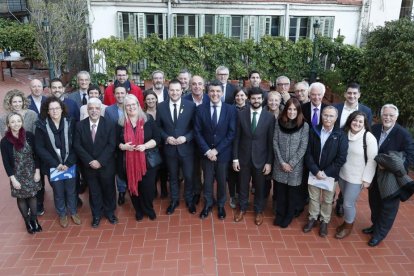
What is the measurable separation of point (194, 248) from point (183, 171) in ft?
3.75

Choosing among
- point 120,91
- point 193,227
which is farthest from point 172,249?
point 120,91

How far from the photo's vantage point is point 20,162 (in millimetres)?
4441

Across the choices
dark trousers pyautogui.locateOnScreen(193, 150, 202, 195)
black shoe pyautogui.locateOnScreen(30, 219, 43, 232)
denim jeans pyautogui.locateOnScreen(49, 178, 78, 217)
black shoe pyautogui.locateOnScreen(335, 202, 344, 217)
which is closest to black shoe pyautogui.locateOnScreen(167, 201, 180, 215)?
dark trousers pyautogui.locateOnScreen(193, 150, 202, 195)

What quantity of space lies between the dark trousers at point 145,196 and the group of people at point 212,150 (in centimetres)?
1

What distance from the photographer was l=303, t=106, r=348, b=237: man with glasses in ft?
13.7

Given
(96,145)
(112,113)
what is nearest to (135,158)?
(96,145)

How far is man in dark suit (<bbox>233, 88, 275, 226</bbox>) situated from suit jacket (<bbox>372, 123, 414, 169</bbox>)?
4.57 feet

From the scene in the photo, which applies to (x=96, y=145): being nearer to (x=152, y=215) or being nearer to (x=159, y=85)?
(x=152, y=215)

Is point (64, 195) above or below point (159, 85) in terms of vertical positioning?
below

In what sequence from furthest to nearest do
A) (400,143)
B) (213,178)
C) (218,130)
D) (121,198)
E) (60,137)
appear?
(121,198) → (213,178) → (218,130) → (60,137) → (400,143)

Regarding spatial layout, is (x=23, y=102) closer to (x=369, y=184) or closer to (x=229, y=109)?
(x=229, y=109)

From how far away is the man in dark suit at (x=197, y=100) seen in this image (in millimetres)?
5109

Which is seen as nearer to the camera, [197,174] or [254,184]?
[254,184]

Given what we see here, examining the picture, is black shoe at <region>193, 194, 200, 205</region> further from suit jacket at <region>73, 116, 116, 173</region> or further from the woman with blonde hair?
suit jacket at <region>73, 116, 116, 173</region>
